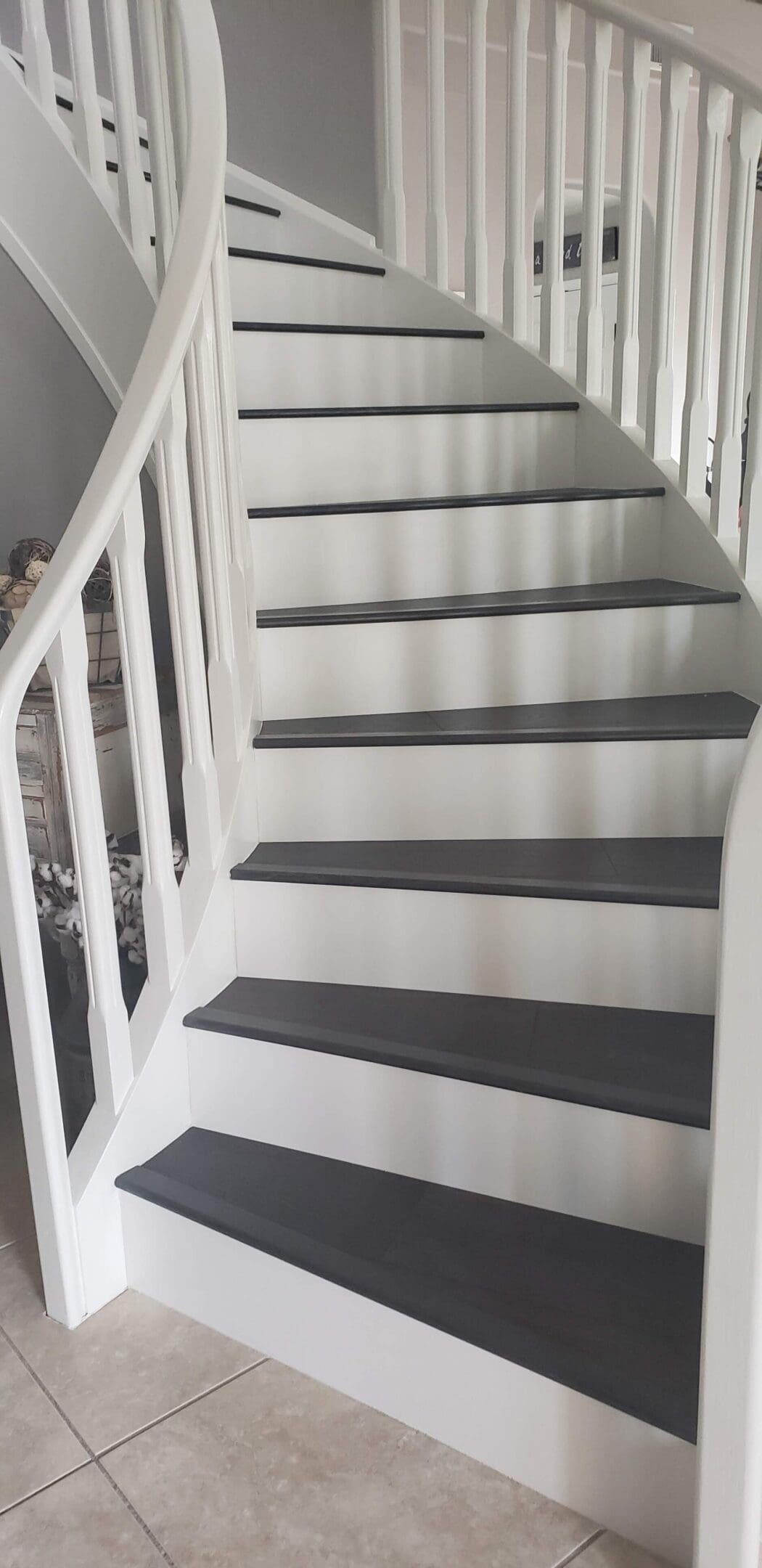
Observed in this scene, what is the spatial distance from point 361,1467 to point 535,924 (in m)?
0.74

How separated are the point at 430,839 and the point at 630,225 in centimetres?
139

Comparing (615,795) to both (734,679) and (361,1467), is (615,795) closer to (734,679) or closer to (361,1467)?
(734,679)

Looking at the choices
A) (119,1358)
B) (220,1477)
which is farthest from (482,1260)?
(119,1358)

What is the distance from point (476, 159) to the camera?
2.51 metres

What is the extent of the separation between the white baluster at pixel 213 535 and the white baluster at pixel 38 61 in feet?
3.37

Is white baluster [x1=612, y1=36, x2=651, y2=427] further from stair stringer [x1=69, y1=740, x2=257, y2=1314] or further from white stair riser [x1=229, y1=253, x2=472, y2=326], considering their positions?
stair stringer [x1=69, y1=740, x2=257, y2=1314]

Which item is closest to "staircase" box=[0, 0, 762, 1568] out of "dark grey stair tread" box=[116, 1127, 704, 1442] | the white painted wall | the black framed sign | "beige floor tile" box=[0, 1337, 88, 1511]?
"dark grey stair tread" box=[116, 1127, 704, 1442]

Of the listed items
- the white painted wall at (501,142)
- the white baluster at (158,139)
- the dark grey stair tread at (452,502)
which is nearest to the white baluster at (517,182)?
the dark grey stair tread at (452,502)

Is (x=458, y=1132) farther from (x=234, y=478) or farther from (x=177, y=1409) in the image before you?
(x=234, y=478)

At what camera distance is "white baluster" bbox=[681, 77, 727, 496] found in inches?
80.0

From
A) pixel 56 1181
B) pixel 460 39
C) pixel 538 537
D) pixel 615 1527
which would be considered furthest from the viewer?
pixel 460 39

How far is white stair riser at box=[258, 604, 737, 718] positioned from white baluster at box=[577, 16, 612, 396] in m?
0.72

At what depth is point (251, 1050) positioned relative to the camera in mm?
1623

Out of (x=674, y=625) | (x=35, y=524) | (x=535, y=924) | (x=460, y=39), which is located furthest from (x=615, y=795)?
(x=460, y=39)
